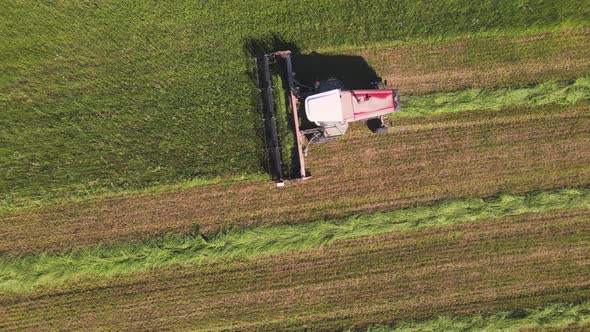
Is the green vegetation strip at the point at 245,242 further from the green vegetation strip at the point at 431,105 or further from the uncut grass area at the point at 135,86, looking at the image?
the uncut grass area at the point at 135,86

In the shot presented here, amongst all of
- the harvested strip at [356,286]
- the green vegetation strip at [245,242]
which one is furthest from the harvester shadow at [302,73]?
the harvested strip at [356,286]

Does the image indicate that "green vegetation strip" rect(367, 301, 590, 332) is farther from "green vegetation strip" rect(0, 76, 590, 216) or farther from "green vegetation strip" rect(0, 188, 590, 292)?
"green vegetation strip" rect(0, 76, 590, 216)

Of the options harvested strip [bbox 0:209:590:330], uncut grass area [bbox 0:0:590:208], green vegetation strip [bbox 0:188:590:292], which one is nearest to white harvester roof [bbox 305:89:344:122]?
uncut grass area [bbox 0:0:590:208]

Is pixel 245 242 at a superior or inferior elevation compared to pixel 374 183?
inferior

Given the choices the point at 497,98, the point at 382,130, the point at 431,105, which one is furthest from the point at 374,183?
the point at 497,98

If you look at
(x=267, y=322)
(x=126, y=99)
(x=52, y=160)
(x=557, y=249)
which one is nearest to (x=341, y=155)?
(x=267, y=322)

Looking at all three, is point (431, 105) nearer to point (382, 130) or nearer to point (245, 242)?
point (382, 130)
